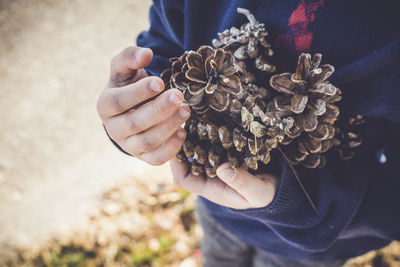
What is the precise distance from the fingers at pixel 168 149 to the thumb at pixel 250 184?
0.40 ft

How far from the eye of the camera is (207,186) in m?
0.79

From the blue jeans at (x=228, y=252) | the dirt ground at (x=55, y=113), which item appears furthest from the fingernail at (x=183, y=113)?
the dirt ground at (x=55, y=113)

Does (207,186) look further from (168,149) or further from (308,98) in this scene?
(308,98)

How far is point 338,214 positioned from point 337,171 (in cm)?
13

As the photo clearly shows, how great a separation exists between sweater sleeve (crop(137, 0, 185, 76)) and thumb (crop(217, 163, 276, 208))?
16.5 inches

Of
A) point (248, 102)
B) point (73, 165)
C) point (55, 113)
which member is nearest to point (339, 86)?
point (248, 102)

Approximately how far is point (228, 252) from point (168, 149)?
0.98 m

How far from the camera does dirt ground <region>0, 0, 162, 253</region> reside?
7.47 feet

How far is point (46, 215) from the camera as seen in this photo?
2242 millimetres

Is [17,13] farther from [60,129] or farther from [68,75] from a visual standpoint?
[60,129]

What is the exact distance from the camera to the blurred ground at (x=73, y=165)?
2.04 m

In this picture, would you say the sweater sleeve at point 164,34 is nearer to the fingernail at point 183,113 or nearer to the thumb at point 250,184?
the fingernail at point 183,113

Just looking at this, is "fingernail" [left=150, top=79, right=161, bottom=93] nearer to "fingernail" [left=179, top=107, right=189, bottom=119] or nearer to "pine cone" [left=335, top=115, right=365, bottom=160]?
"fingernail" [left=179, top=107, right=189, bottom=119]

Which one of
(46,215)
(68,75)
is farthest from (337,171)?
(68,75)
